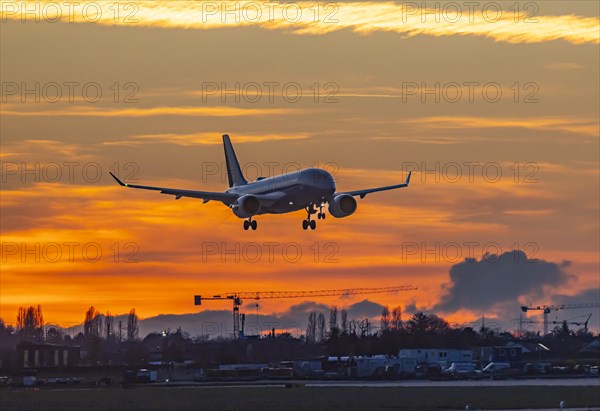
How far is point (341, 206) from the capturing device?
121 metres

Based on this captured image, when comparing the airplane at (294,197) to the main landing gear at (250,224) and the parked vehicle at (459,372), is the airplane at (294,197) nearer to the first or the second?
the main landing gear at (250,224)

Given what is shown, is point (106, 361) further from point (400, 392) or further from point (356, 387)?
point (400, 392)

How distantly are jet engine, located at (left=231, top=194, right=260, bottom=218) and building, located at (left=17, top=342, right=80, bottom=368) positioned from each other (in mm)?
38865

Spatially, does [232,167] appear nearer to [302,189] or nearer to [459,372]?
[302,189]

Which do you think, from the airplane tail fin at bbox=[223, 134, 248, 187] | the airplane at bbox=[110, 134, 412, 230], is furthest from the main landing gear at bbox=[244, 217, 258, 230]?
the airplane tail fin at bbox=[223, 134, 248, 187]

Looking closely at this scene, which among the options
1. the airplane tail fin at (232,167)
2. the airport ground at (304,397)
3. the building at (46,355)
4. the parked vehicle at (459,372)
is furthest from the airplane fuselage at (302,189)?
the parked vehicle at (459,372)

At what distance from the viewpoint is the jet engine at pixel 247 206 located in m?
121

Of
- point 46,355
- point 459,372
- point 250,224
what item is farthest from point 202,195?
point 459,372

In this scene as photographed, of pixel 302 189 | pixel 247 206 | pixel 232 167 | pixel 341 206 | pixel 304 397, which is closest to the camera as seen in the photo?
pixel 302 189

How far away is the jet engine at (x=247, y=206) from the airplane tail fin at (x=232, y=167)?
1037 inches

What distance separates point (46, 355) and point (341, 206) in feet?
191

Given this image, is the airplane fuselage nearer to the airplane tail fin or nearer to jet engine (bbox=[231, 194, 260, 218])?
jet engine (bbox=[231, 194, 260, 218])

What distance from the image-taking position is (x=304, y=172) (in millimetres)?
118625

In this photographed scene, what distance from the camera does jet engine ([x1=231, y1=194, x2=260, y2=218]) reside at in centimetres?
12131
